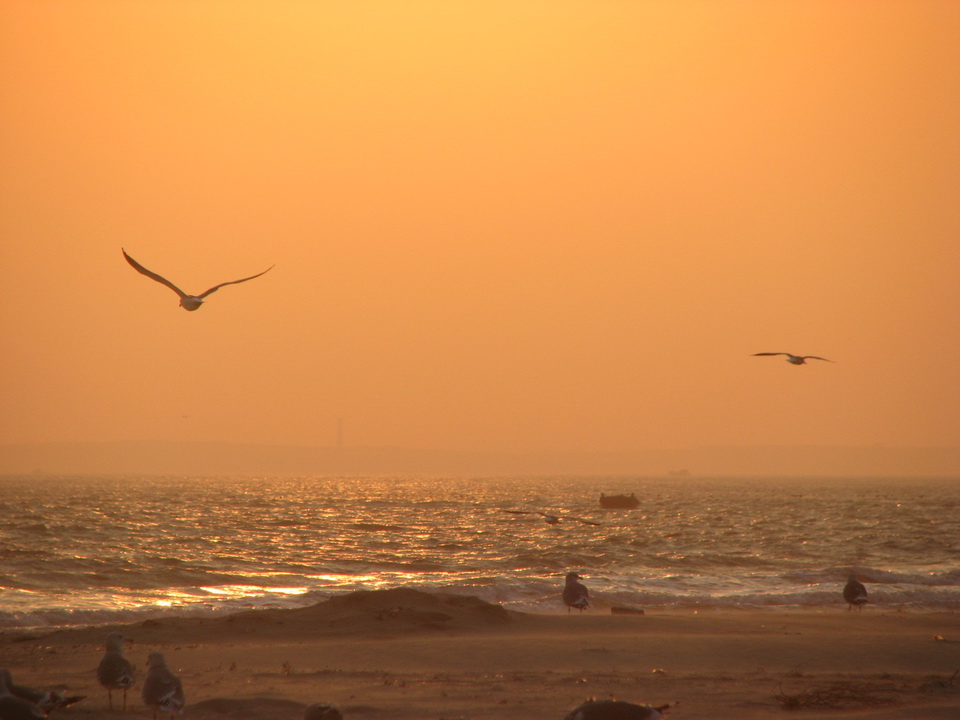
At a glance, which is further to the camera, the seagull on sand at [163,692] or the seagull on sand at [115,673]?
the seagull on sand at [115,673]

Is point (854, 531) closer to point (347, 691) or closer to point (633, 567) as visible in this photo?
point (633, 567)

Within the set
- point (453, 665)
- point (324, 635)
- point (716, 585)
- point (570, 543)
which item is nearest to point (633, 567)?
point (716, 585)

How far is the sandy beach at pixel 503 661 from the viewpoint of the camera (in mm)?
12492

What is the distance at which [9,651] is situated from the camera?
17.3 m

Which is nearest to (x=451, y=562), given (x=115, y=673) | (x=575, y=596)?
(x=575, y=596)

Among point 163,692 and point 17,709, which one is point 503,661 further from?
point 17,709

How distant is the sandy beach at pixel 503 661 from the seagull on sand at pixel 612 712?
1939 mm

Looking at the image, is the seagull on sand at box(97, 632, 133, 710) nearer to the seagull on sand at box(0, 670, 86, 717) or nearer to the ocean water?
the seagull on sand at box(0, 670, 86, 717)

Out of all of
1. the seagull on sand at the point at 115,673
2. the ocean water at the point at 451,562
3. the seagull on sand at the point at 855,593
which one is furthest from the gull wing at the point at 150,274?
the seagull on sand at the point at 855,593

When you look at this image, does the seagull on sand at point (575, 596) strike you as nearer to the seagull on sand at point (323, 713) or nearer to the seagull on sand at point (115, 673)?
the seagull on sand at point (115, 673)

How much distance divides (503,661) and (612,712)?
6133 mm

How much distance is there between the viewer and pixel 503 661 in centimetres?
1584

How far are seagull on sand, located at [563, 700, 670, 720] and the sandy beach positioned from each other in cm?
194

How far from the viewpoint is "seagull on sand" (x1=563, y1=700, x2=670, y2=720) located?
9.88 meters
